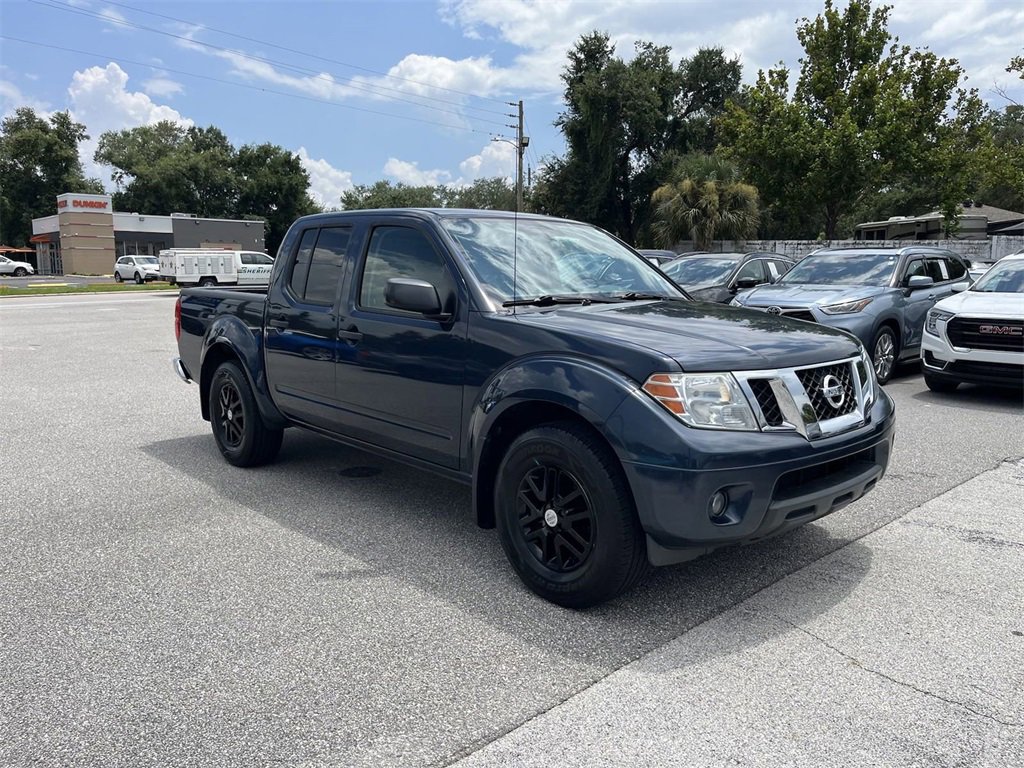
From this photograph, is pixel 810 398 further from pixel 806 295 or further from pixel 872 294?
pixel 872 294

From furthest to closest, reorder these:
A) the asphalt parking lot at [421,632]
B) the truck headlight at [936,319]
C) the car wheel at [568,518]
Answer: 1. the truck headlight at [936,319]
2. the car wheel at [568,518]
3. the asphalt parking lot at [421,632]

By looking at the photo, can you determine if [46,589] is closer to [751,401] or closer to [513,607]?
[513,607]

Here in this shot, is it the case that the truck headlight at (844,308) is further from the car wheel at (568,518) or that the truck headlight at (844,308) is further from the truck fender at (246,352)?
the car wheel at (568,518)

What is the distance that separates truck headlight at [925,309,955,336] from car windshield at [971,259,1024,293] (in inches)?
34.4

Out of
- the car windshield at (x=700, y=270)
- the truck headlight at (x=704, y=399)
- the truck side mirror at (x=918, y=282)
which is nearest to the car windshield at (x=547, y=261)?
the truck headlight at (x=704, y=399)

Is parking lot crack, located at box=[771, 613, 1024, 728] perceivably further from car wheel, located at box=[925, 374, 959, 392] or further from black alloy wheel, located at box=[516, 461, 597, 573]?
car wheel, located at box=[925, 374, 959, 392]

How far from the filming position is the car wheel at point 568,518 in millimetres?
3381

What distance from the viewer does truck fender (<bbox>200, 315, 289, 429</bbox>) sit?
5648 mm

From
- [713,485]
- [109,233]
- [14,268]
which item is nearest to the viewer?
[713,485]

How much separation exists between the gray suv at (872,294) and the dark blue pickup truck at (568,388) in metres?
5.15

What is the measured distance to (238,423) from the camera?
6.03m

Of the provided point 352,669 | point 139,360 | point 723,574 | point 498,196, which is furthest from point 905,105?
point 498,196

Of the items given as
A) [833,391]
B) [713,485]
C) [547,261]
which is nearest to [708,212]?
[547,261]

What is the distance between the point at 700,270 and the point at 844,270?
257cm
